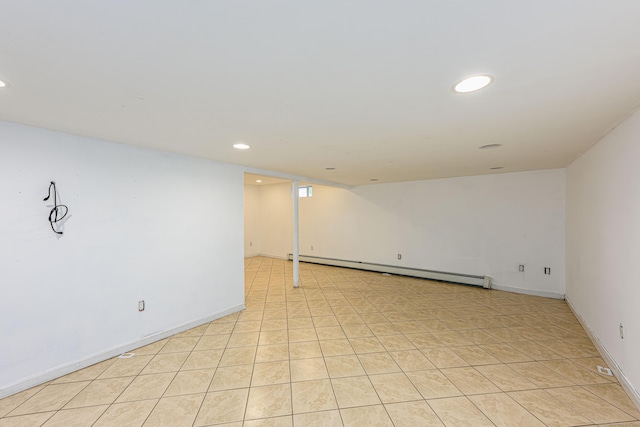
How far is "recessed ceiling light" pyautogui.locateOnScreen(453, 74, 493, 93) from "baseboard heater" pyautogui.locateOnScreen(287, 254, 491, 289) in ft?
14.9

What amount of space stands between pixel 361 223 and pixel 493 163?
10.8 feet

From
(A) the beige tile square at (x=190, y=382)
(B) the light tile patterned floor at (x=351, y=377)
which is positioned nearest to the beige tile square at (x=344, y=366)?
(B) the light tile patterned floor at (x=351, y=377)

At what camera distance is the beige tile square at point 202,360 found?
2453 millimetres

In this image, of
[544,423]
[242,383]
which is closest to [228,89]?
[242,383]

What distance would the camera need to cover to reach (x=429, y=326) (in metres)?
3.30

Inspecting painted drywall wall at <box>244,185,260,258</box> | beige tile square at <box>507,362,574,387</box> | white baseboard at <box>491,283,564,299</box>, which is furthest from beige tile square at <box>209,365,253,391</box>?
painted drywall wall at <box>244,185,260,258</box>

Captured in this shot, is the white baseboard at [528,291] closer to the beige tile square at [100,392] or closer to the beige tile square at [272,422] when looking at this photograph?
the beige tile square at [272,422]

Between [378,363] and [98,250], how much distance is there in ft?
9.54

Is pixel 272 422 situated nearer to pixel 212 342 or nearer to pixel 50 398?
pixel 212 342

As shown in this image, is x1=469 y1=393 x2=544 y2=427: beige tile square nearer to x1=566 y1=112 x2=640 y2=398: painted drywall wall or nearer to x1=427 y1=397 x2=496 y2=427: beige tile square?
x1=427 y1=397 x2=496 y2=427: beige tile square

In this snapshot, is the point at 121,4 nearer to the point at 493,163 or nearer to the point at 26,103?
the point at 26,103

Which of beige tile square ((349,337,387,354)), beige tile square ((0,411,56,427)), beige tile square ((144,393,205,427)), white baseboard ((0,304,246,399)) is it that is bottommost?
beige tile square ((349,337,387,354))

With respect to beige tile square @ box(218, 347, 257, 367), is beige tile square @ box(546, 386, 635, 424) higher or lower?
higher

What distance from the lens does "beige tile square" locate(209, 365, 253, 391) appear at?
216cm
